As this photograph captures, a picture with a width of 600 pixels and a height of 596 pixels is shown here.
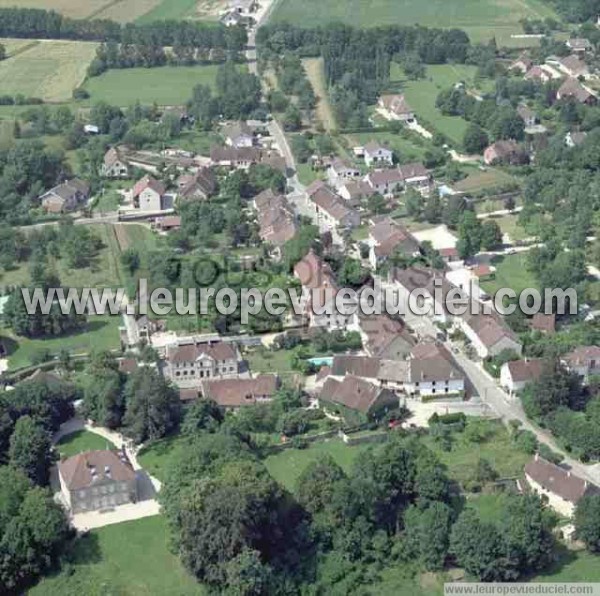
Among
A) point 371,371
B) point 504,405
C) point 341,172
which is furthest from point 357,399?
point 341,172

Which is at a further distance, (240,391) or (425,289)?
(425,289)

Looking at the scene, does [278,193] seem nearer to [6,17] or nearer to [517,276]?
[517,276]

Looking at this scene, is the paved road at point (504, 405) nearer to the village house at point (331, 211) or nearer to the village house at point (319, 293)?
the village house at point (319, 293)

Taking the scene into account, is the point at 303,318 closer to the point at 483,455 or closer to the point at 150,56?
the point at 483,455

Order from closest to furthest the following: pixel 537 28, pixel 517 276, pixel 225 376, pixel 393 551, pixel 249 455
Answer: pixel 393 551
pixel 249 455
pixel 225 376
pixel 517 276
pixel 537 28

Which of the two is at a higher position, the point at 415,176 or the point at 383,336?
the point at 415,176

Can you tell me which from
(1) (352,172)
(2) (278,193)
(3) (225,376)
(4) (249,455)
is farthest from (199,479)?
(1) (352,172)
